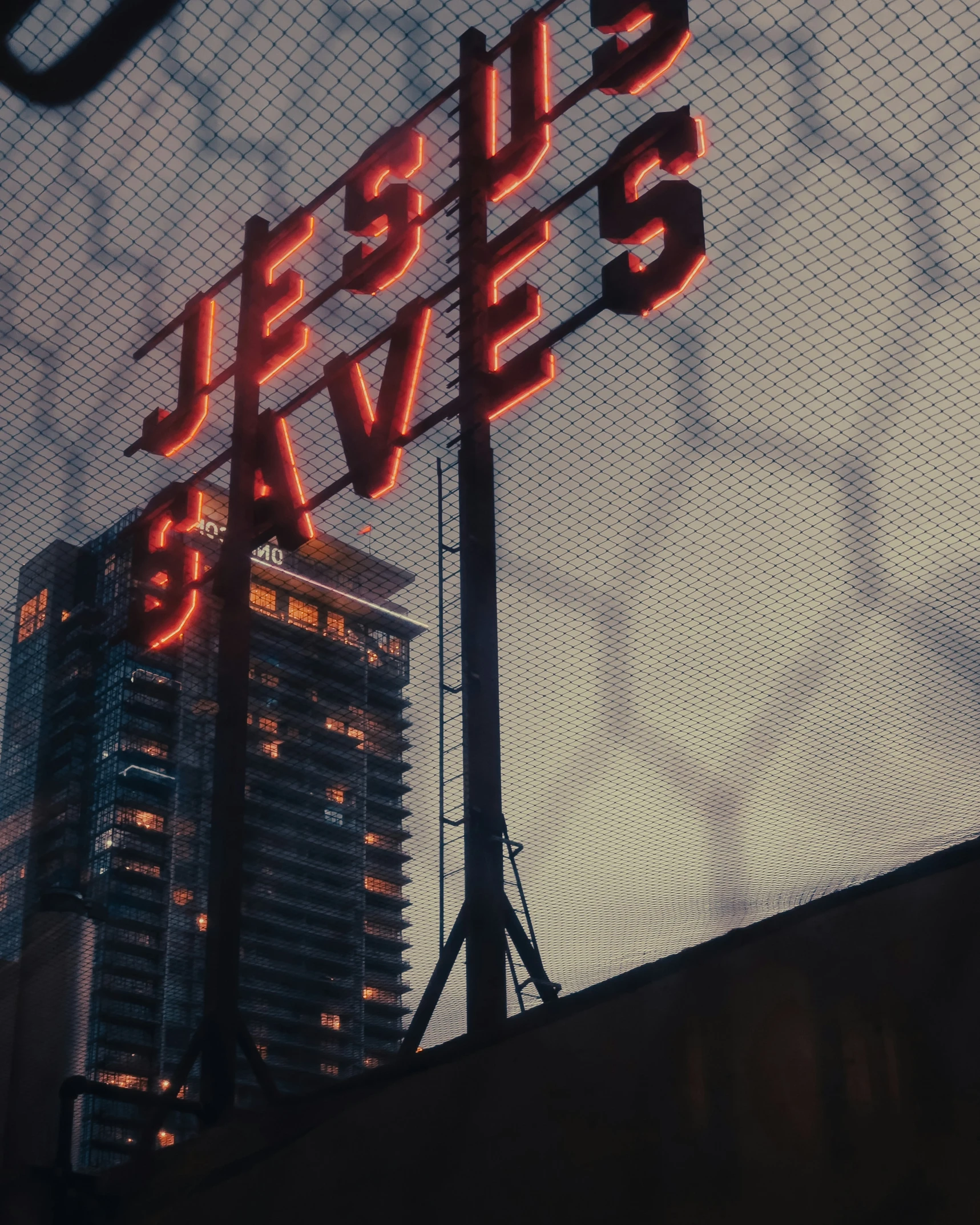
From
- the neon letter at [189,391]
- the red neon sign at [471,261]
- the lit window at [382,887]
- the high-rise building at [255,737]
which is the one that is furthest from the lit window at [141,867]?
the red neon sign at [471,261]

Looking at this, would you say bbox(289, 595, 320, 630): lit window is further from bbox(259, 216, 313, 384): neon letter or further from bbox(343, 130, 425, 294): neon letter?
bbox(343, 130, 425, 294): neon letter

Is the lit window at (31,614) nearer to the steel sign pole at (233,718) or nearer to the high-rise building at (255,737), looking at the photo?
the high-rise building at (255,737)

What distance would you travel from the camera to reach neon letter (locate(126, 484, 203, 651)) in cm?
727

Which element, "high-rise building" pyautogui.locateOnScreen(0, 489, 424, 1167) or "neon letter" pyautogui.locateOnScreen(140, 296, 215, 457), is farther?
"high-rise building" pyautogui.locateOnScreen(0, 489, 424, 1167)

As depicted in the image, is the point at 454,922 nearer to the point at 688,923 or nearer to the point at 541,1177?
the point at 541,1177

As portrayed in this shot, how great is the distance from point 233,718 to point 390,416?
5.65ft

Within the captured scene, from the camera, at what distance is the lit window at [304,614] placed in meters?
19.3

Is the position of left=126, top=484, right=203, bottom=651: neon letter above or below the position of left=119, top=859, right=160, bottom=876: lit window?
below

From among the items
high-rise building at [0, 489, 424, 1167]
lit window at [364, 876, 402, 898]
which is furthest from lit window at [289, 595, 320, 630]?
lit window at [364, 876, 402, 898]

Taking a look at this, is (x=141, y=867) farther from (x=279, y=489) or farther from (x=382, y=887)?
(x=279, y=489)

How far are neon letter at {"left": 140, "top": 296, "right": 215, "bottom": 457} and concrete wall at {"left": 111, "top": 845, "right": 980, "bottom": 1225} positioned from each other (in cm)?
464

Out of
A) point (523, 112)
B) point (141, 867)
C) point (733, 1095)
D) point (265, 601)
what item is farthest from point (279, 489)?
point (141, 867)

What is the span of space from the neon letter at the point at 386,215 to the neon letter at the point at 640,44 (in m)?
1.17

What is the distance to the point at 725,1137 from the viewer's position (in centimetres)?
258
